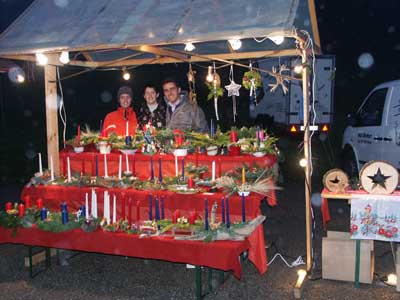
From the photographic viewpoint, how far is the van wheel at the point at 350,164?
995 centimetres

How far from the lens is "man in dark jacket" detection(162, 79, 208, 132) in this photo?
7586 mm

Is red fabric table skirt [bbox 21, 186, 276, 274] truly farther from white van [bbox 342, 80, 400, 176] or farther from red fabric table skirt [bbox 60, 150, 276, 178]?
white van [bbox 342, 80, 400, 176]

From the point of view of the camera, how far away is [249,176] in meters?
5.80

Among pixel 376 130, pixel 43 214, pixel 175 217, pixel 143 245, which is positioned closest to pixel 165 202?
pixel 175 217

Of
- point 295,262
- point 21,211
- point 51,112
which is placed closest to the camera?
point 21,211

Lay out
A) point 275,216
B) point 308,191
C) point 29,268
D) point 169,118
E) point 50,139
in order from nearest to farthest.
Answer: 1. point 308,191
2. point 29,268
3. point 50,139
4. point 169,118
5. point 275,216

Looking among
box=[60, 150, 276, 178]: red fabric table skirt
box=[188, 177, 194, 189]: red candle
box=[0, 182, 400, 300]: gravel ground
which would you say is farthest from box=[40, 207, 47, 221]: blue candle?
box=[188, 177, 194, 189]: red candle

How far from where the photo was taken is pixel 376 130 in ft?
28.7

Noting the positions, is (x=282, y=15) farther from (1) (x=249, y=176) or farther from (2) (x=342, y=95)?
(2) (x=342, y=95)

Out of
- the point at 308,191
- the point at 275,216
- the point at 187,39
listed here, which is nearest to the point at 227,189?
the point at 308,191

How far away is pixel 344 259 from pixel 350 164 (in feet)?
16.5

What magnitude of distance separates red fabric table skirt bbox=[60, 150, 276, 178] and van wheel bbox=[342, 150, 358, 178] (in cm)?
407

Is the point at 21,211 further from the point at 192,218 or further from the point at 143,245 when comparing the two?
the point at 192,218

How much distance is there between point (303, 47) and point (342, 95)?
27455 mm
